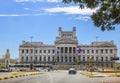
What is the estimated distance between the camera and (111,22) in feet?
68.9

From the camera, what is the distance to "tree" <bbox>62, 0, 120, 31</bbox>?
64.5ft

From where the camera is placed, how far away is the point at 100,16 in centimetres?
2108

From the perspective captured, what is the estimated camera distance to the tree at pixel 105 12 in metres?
19.7

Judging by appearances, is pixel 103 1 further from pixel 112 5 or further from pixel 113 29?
pixel 113 29

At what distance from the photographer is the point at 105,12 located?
68.7 feet

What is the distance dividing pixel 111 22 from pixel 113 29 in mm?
523

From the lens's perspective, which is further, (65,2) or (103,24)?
(103,24)

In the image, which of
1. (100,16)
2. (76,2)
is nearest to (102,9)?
(100,16)

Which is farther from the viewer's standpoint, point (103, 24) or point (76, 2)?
point (103, 24)

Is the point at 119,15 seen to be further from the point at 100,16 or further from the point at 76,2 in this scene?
the point at 76,2

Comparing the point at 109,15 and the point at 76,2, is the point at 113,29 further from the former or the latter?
the point at 76,2

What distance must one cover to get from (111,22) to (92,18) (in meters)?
1.09

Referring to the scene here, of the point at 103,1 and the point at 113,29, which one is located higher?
the point at 103,1

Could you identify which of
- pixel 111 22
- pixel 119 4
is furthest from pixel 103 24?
pixel 119 4
